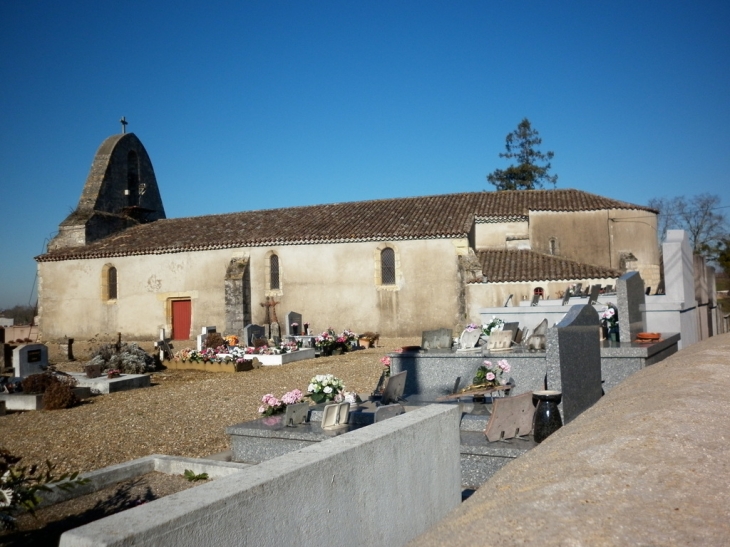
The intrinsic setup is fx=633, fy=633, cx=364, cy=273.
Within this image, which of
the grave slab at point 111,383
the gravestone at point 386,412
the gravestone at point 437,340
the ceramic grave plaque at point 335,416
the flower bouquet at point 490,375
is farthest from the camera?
the grave slab at point 111,383

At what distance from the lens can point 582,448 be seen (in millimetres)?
3004

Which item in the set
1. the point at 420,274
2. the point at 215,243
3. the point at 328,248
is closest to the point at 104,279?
the point at 215,243

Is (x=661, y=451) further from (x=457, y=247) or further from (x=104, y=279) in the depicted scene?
(x=104, y=279)

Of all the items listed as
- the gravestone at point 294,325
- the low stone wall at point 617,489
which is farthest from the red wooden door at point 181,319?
the low stone wall at point 617,489

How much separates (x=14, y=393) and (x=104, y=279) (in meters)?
16.4

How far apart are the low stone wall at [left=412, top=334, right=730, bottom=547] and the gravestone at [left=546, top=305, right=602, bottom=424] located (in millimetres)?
3124

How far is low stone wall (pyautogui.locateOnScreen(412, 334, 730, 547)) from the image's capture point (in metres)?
2.03

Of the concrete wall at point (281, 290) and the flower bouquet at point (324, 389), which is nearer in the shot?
the flower bouquet at point (324, 389)

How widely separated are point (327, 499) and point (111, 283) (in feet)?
90.9

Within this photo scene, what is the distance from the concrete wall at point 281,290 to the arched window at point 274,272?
0.26m

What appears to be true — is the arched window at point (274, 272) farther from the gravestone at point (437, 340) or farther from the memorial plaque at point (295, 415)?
the memorial plaque at point (295, 415)

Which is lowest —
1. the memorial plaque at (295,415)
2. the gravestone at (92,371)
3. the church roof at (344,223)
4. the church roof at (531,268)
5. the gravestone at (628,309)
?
the gravestone at (92,371)

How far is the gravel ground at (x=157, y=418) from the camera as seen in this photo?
841 cm

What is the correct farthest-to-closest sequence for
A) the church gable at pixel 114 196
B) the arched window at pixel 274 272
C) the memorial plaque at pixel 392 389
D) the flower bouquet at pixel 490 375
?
the church gable at pixel 114 196
the arched window at pixel 274 272
the flower bouquet at pixel 490 375
the memorial plaque at pixel 392 389
